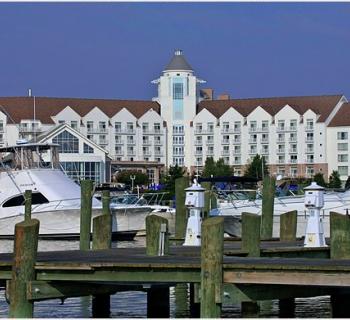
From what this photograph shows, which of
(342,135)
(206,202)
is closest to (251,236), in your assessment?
(206,202)

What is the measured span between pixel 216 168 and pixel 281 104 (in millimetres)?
15358

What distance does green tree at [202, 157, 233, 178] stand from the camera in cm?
13344

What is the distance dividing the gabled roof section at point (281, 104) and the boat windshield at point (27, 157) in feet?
303

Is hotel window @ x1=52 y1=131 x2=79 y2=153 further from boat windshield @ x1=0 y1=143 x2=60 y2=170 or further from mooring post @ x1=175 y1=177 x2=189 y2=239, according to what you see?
mooring post @ x1=175 y1=177 x2=189 y2=239

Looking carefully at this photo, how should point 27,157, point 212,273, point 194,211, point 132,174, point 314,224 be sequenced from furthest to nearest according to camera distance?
point 132,174, point 27,157, point 314,224, point 194,211, point 212,273

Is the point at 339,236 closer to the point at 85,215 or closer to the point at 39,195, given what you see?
the point at 85,215

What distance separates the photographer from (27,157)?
53.1 metres

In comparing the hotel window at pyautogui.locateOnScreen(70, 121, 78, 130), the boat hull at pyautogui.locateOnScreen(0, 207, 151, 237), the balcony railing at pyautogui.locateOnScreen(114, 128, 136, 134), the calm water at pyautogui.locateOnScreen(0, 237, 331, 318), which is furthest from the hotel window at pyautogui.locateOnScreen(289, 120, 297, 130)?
the calm water at pyautogui.locateOnScreen(0, 237, 331, 318)

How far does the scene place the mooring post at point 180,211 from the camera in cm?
3434

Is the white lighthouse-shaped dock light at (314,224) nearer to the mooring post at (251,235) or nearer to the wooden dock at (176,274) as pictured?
the mooring post at (251,235)

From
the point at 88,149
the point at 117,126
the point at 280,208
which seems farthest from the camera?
the point at 117,126

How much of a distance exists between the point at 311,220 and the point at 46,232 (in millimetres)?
26026

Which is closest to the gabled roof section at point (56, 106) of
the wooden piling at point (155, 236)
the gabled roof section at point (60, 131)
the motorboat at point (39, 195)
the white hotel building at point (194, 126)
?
the white hotel building at point (194, 126)

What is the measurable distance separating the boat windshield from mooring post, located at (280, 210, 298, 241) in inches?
886
